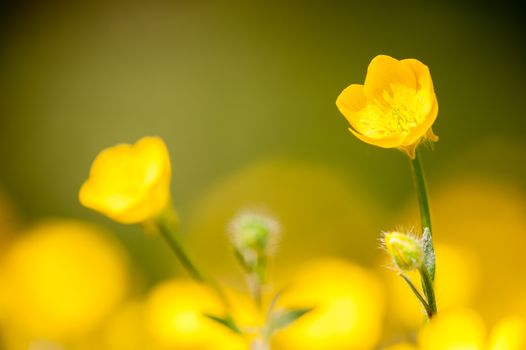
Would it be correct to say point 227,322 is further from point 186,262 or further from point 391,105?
point 391,105

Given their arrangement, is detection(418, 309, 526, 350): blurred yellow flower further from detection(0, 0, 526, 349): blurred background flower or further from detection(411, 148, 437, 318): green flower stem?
detection(0, 0, 526, 349): blurred background flower

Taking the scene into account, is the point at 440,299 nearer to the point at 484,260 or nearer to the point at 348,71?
the point at 484,260

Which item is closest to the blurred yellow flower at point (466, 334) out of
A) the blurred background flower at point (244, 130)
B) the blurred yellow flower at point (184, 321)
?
the blurred yellow flower at point (184, 321)

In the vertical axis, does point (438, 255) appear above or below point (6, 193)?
below

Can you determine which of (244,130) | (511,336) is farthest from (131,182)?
(244,130)

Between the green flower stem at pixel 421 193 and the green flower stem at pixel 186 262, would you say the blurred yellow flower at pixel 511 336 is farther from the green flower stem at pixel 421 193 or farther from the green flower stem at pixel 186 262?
the green flower stem at pixel 186 262

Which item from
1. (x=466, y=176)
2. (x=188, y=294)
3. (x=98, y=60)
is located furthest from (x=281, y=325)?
(x=98, y=60)
